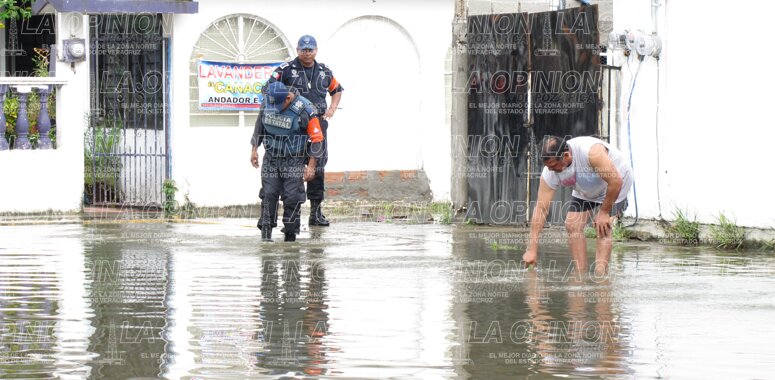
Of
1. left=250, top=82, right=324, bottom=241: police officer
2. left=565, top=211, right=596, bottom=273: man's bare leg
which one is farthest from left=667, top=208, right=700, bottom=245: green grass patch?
left=250, top=82, right=324, bottom=241: police officer

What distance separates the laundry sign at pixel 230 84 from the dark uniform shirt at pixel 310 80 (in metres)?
3.16

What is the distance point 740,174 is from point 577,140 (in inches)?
116

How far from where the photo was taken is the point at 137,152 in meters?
→ 18.7

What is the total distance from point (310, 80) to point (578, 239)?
4619 mm

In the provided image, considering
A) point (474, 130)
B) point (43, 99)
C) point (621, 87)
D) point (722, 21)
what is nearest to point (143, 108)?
point (43, 99)

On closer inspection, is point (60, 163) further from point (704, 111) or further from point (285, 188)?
point (704, 111)

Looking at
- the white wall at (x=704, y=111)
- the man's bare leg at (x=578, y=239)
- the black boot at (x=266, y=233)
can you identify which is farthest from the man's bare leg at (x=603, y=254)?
the black boot at (x=266, y=233)

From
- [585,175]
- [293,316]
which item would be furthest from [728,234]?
[293,316]

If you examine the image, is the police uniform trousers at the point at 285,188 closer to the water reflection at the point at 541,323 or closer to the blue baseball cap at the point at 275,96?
the blue baseball cap at the point at 275,96

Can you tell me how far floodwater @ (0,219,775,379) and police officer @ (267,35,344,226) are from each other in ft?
5.39

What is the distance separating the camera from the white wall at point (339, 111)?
60.3 ft

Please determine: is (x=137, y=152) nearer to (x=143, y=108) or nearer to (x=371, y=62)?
(x=143, y=108)

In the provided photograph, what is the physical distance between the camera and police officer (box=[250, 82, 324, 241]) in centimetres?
1398

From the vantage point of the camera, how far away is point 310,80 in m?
15.3
